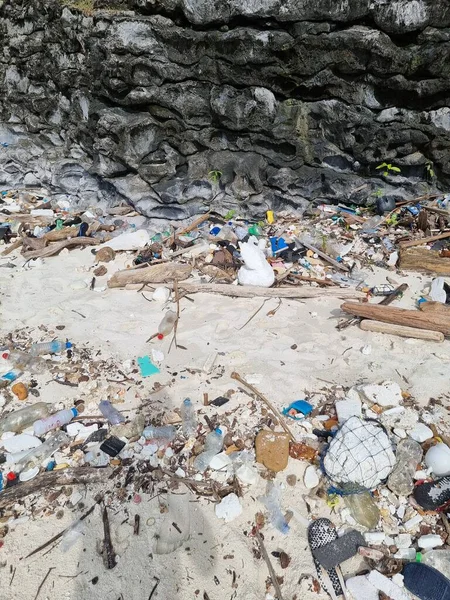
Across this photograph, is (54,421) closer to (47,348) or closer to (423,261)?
(47,348)

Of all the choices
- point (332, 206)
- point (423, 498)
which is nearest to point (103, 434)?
point (423, 498)

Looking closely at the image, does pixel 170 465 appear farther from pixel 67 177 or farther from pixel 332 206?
pixel 67 177

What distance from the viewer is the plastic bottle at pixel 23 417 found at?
11.0 feet

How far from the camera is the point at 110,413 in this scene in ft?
11.2

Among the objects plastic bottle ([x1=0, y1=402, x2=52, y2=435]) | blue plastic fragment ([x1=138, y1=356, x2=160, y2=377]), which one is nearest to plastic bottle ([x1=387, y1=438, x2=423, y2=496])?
blue plastic fragment ([x1=138, y1=356, x2=160, y2=377])

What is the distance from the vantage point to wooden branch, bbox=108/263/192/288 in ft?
17.6

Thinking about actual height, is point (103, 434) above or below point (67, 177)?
below

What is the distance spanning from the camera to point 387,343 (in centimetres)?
412

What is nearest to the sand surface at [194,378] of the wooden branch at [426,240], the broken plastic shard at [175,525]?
the broken plastic shard at [175,525]

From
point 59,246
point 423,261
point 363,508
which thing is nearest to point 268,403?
point 363,508

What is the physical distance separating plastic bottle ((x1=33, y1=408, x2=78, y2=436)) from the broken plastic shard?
1130 mm

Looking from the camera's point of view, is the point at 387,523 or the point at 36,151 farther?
the point at 36,151

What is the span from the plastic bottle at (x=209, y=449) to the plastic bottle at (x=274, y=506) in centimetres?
45

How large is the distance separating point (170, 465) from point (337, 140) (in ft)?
19.3
